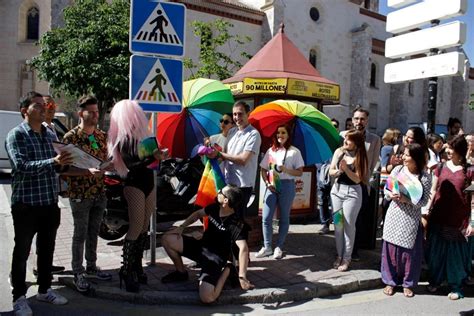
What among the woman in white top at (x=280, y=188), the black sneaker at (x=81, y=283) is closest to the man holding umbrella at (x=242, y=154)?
the woman in white top at (x=280, y=188)

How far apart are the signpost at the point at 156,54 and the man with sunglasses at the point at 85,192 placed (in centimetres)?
55

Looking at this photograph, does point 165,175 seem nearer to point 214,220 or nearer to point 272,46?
point 214,220

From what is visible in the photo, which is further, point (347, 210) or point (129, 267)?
point (347, 210)

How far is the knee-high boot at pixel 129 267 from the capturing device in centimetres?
416

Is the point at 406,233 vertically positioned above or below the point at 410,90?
below

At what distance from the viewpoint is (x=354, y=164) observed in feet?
16.4

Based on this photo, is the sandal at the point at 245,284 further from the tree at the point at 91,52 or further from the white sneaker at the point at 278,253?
the tree at the point at 91,52

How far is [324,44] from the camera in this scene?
29906mm

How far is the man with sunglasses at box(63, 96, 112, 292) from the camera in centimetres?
420

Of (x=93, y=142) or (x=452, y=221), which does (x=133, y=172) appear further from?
(x=452, y=221)

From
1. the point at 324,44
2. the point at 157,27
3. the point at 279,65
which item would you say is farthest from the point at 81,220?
the point at 324,44

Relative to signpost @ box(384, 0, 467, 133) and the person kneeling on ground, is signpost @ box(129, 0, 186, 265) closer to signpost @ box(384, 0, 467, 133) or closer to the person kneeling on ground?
the person kneeling on ground

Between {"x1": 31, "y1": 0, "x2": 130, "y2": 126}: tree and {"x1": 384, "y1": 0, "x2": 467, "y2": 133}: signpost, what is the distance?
45.5 feet

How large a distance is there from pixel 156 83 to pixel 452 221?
3.63 m
